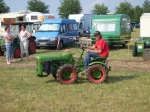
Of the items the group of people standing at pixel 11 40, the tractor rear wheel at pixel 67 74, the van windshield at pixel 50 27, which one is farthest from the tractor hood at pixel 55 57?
the van windshield at pixel 50 27

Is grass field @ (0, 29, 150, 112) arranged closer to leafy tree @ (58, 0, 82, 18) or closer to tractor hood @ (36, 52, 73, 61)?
tractor hood @ (36, 52, 73, 61)

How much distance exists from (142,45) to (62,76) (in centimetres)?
670

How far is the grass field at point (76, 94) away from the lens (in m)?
5.59

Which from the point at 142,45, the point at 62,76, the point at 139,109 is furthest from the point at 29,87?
the point at 142,45

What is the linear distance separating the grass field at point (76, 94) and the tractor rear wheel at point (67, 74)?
0.18 metres

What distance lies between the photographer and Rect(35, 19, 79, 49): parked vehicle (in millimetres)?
17344

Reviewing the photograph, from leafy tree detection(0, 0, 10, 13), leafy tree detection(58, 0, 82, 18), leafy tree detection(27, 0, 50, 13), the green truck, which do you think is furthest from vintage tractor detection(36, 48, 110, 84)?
leafy tree detection(27, 0, 50, 13)

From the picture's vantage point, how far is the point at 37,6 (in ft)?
181

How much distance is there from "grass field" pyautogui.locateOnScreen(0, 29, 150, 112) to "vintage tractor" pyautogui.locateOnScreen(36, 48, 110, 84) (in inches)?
8.5

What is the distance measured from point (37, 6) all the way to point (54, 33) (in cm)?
3887

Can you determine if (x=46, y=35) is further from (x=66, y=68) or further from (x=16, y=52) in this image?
(x=66, y=68)

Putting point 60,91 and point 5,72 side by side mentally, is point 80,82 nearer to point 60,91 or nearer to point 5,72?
point 60,91

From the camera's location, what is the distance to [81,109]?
5.46 m

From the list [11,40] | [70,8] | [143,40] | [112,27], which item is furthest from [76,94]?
[70,8]
